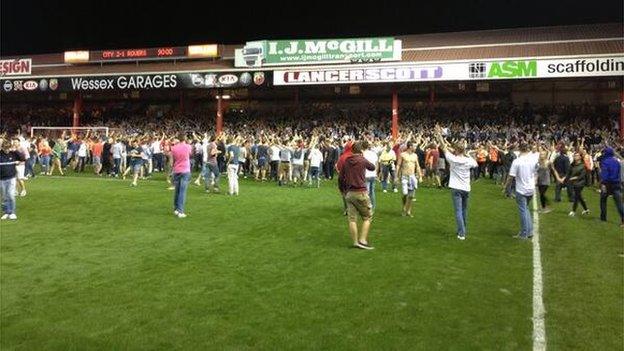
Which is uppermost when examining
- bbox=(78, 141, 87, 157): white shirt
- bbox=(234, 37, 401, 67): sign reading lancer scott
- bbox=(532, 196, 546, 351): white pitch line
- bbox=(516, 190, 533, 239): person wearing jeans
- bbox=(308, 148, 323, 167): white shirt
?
bbox=(234, 37, 401, 67): sign reading lancer scott

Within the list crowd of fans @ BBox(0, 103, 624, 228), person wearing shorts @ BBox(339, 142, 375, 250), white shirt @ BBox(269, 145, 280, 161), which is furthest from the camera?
white shirt @ BBox(269, 145, 280, 161)

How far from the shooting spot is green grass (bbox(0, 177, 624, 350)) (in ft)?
17.9

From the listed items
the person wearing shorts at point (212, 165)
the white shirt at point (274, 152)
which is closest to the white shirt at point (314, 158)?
the white shirt at point (274, 152)

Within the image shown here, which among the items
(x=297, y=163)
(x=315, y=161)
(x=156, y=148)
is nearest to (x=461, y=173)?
(x=315, y=161)

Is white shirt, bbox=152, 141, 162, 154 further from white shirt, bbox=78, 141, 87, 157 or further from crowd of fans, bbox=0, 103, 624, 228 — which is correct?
white shirt, bbox=78, 141, 87, 157

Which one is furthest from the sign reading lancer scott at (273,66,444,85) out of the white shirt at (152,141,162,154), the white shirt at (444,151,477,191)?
the white shirt at (444,151,477,191)

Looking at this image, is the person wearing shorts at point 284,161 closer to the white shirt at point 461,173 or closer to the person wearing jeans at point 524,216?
the white shirt at point 461,173

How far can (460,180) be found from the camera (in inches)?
404

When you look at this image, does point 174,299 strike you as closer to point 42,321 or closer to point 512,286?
point 42,321

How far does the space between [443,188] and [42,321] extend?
15922mm

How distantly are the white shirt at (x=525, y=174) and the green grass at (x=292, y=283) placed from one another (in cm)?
102

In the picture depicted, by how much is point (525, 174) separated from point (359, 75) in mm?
22826

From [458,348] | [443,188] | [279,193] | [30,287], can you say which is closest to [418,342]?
[458,348]

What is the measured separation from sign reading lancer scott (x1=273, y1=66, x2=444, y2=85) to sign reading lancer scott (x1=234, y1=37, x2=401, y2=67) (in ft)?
4.50
